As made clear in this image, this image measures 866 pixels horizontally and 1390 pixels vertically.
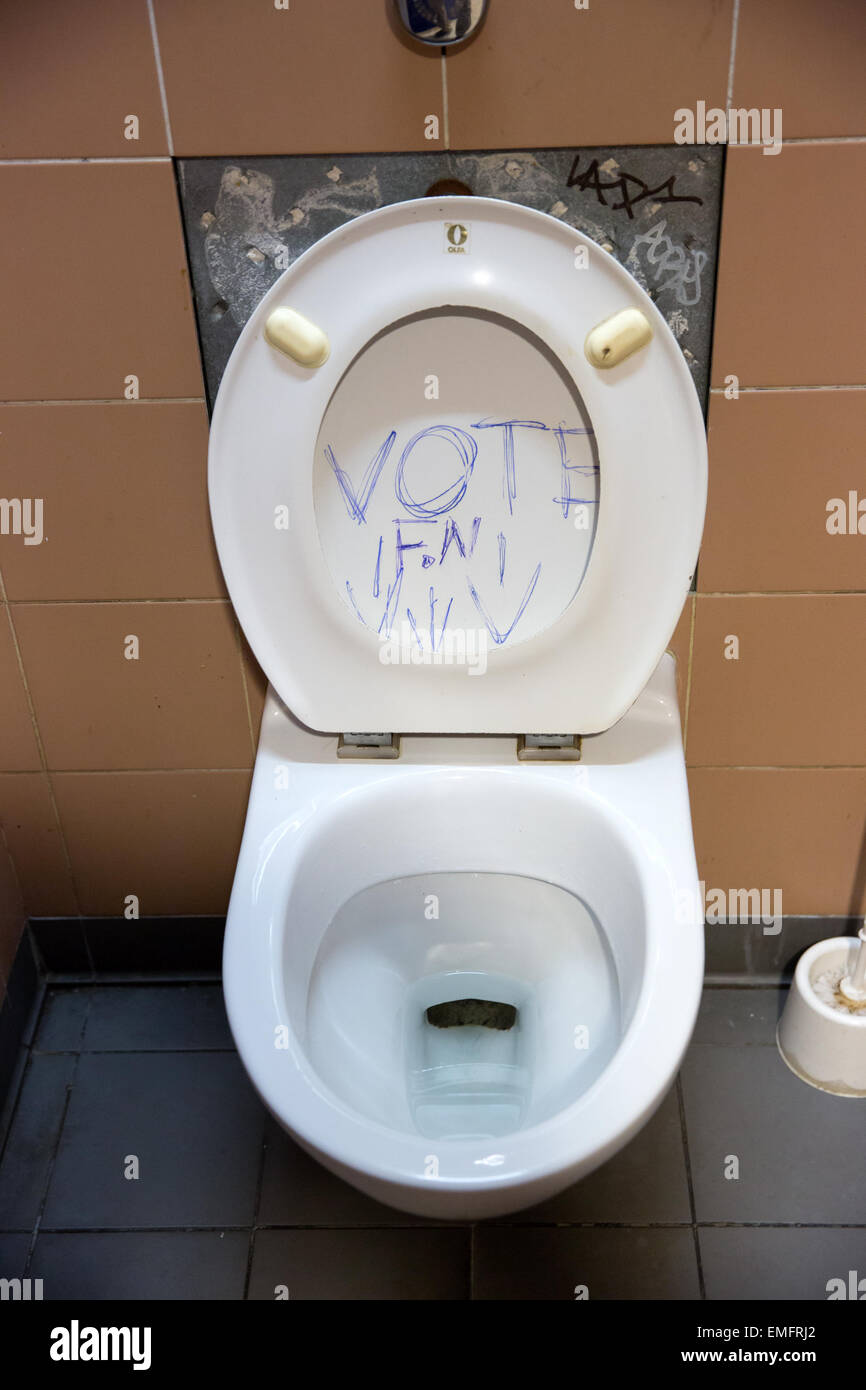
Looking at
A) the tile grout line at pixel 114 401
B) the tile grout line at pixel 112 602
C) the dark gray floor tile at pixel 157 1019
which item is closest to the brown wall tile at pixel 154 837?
the dark gray floor tile at pixel 157 1019

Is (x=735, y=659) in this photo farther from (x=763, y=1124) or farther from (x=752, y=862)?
(x=763, y=1124)

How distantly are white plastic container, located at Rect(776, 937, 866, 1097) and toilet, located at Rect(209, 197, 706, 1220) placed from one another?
0.36m

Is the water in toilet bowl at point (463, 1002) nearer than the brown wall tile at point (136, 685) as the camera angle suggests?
Yes

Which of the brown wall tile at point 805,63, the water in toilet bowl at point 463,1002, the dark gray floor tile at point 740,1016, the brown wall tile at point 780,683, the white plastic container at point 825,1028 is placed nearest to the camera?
the brown wall tile at point 805,63

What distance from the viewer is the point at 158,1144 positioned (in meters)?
1.33

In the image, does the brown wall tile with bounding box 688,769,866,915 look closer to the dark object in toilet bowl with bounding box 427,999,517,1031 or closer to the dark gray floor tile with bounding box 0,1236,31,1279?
the dark object in toilet bowl with bounding box 427,999,517,1031

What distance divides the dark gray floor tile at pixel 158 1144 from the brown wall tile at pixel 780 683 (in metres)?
0.67

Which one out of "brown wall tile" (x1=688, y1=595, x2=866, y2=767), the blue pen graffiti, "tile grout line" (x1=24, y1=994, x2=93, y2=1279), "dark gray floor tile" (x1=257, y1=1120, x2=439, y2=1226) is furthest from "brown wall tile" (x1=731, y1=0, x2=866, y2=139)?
"tile grout line" (x1=24, y1=994, x2=93, y2=1279)

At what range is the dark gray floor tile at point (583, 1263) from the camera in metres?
1.20

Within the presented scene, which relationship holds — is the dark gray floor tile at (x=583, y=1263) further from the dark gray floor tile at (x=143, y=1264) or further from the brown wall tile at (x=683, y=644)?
the brown wall tile at (x=683, y=644)

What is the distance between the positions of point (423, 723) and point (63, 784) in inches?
19.5

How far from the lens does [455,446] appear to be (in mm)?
1002

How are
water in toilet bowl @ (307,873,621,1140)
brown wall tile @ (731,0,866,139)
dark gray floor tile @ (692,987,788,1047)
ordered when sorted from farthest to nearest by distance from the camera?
dark gray floor tile @ (692,987,788,1047) < water in toilet bowl @ (307,873,621,1140) < brown wall tile @ (731,0,866,139)

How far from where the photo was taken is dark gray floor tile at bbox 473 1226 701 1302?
1.20 m
